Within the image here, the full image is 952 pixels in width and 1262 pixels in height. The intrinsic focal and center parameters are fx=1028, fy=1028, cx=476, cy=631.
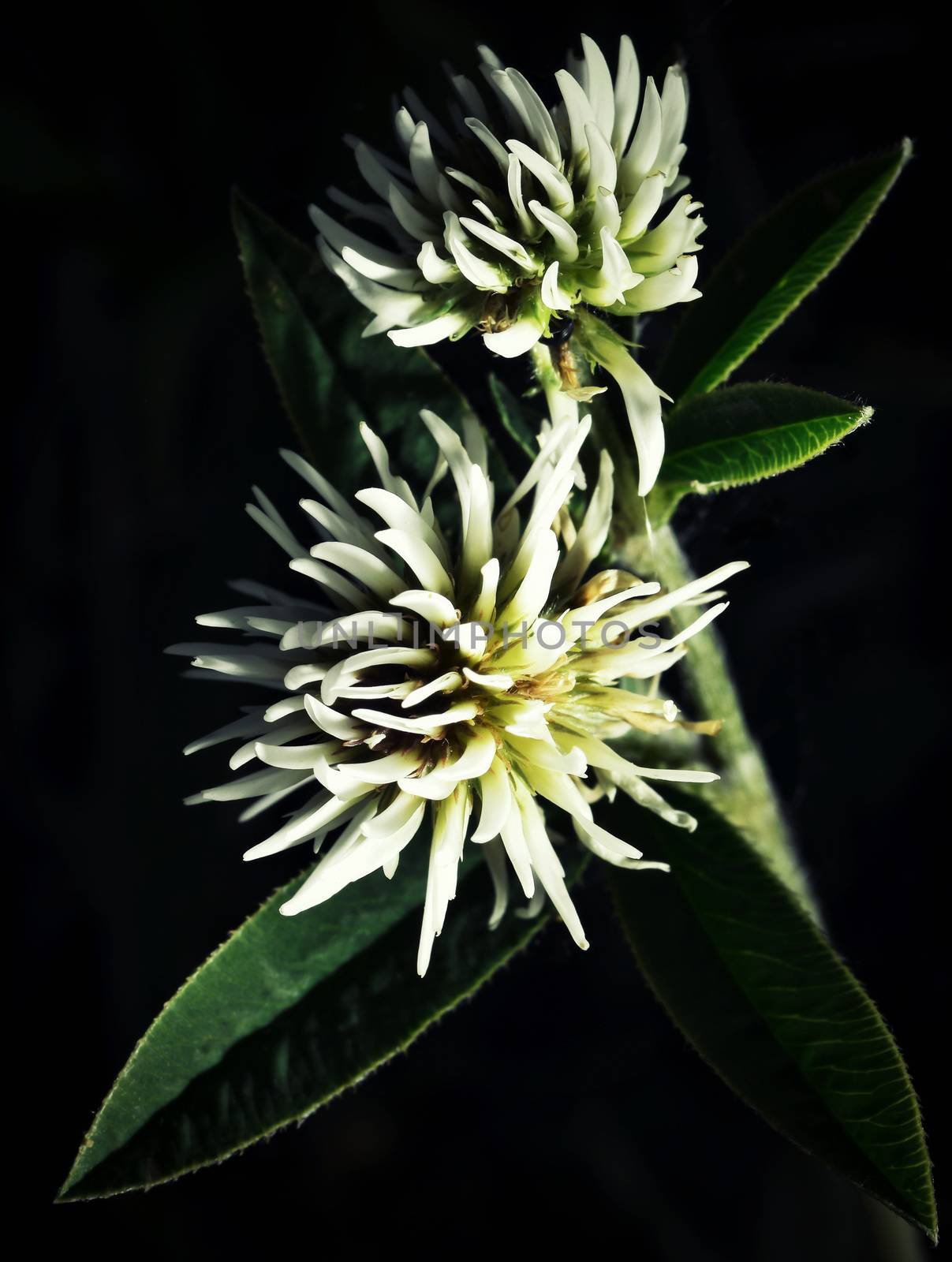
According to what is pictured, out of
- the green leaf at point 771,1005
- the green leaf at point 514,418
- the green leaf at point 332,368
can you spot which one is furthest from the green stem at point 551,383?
the green leaf at point 771,1005

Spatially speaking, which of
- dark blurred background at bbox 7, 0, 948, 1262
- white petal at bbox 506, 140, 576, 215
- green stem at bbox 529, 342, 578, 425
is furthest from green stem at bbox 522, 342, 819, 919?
dark blurred background at bbox 7, 0, 948, 1262

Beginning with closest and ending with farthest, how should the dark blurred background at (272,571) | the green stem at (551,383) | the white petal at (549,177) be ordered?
1. the white petal at (549,177)
2. the green stem at (551,383)
3. the dark blurred background at (272,571)

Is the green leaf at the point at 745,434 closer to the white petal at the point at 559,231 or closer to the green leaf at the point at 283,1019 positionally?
the white petal at the point at 559,231

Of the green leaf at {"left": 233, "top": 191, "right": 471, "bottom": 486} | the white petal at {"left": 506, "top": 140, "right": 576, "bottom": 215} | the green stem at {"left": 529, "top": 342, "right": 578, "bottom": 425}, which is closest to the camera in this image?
the white petal at {"left": 506, "top": 140, "right": 576, "bottom": 215}

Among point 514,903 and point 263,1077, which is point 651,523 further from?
point 263,1077

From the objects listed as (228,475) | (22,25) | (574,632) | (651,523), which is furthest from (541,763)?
(22,25)

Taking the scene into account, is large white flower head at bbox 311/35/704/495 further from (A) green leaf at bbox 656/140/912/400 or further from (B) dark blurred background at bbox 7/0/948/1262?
(B) dark blurred background at bbox 7/0/948/1262

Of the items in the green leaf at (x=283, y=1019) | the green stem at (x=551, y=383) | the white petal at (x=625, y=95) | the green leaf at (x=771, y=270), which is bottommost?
the green leaf at (x=283, y=1019)
